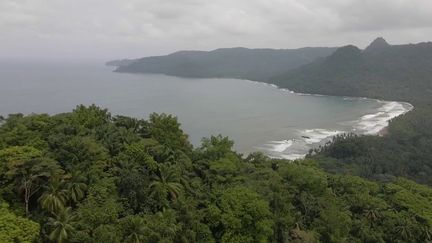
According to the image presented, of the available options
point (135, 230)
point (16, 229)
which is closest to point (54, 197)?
point (16, 229)

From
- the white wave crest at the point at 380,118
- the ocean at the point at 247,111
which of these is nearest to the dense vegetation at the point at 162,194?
the ocean at the point at 247,111

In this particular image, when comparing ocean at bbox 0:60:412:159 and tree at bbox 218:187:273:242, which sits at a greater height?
tree at bbox 218:187:273:242

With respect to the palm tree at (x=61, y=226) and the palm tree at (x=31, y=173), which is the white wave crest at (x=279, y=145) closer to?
the palm tree at (x=31, y=173)

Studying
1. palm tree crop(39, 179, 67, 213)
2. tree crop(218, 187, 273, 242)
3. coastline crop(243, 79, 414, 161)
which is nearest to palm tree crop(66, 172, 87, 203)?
palm tree crop(39, 179, 67, 213)

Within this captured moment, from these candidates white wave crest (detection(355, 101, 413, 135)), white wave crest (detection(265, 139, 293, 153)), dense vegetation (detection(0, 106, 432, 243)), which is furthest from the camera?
white wave crest (detection(355, 101, 413, 135))

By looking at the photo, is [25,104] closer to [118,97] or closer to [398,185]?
[118,97]

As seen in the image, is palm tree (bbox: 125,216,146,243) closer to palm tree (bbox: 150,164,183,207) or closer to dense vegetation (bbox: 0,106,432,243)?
dense vegetation (bbox: 0,106,432,243)

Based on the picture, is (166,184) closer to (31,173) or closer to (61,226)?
(61,226)
